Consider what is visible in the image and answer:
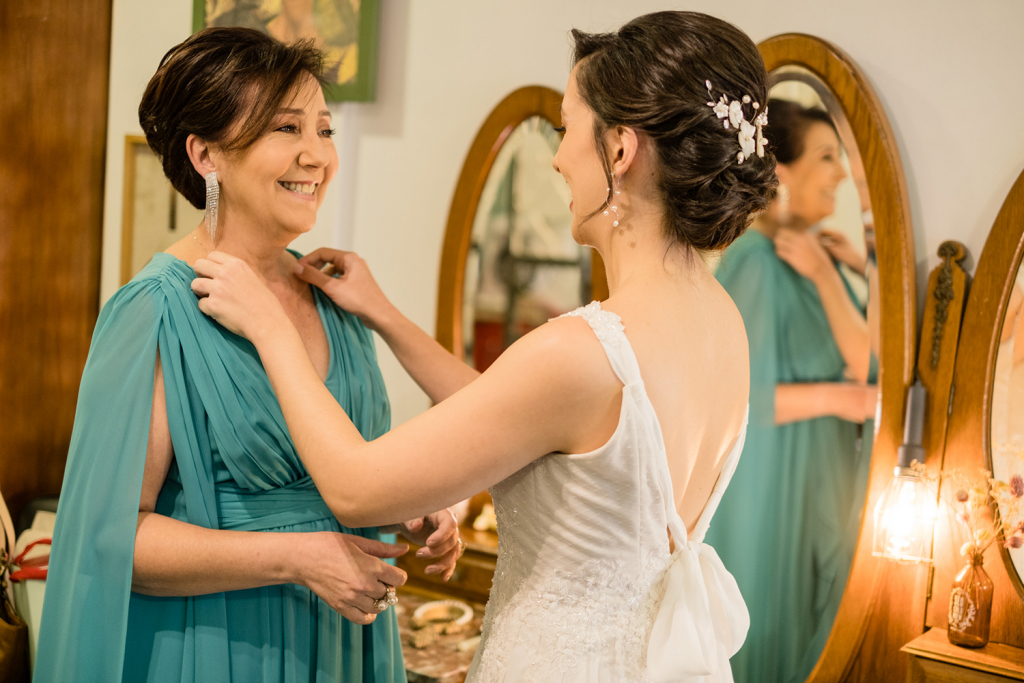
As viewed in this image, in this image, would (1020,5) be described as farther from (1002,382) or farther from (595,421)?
(595,421)

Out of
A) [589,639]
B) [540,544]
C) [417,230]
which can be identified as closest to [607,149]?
[540,544]

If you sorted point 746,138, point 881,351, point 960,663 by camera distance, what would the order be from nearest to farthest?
1. point 746,138
2. point 960,663
3. point 881,351

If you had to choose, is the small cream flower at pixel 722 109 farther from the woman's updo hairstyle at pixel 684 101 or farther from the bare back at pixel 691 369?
the bare back at pixel 691 369

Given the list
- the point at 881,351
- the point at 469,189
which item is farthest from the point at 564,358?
the point at 469,189

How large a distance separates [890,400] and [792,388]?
27 cm

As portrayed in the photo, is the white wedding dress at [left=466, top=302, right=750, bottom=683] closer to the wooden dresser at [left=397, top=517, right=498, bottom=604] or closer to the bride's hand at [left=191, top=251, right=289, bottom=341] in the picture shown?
the bride's hand at [left=191, top=251, right=289, bottom=341]

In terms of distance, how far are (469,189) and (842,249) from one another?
1.25m

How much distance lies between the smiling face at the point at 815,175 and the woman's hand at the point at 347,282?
1.26 meters

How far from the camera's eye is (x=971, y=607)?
1.91 meters

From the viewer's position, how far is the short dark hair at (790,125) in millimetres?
2227

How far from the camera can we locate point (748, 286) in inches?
93.4

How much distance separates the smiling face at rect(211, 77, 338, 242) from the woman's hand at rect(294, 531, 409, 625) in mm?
560

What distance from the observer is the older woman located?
1217mm

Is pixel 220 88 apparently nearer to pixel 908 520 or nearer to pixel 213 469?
pixel 213 469
